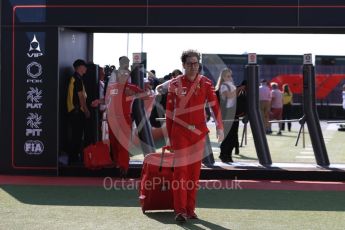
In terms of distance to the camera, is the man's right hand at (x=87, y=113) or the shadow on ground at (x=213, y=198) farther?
the man's right hand at (x=87, y=113)

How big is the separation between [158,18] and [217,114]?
327cm

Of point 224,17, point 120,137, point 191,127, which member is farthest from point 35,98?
point 191,127

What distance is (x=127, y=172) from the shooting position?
10.5 m

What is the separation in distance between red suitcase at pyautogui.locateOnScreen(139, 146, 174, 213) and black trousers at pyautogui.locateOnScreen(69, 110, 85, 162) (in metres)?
3.52

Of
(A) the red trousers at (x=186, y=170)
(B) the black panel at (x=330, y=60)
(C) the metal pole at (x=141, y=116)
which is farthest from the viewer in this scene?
(B) the black panel at (x=330, y=60)

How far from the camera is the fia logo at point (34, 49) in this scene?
1050cm

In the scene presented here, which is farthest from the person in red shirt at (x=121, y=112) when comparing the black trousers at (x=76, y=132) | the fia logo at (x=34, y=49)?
the fia logo at (x=34, y=49)

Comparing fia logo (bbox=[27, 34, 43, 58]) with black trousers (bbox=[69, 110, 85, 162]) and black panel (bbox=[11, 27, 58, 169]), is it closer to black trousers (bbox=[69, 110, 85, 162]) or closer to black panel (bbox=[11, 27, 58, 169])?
black panel (bbox=[11, 27, 58, 169])

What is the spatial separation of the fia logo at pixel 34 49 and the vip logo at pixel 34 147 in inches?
53.5

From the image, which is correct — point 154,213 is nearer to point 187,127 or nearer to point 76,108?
point 187,127

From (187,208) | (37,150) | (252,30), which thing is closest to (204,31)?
(252,30)

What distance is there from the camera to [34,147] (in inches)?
416

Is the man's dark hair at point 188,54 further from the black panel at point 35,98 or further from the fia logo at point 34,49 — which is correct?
the fia logo at point 34,49

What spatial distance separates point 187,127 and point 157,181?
2.55 feet
